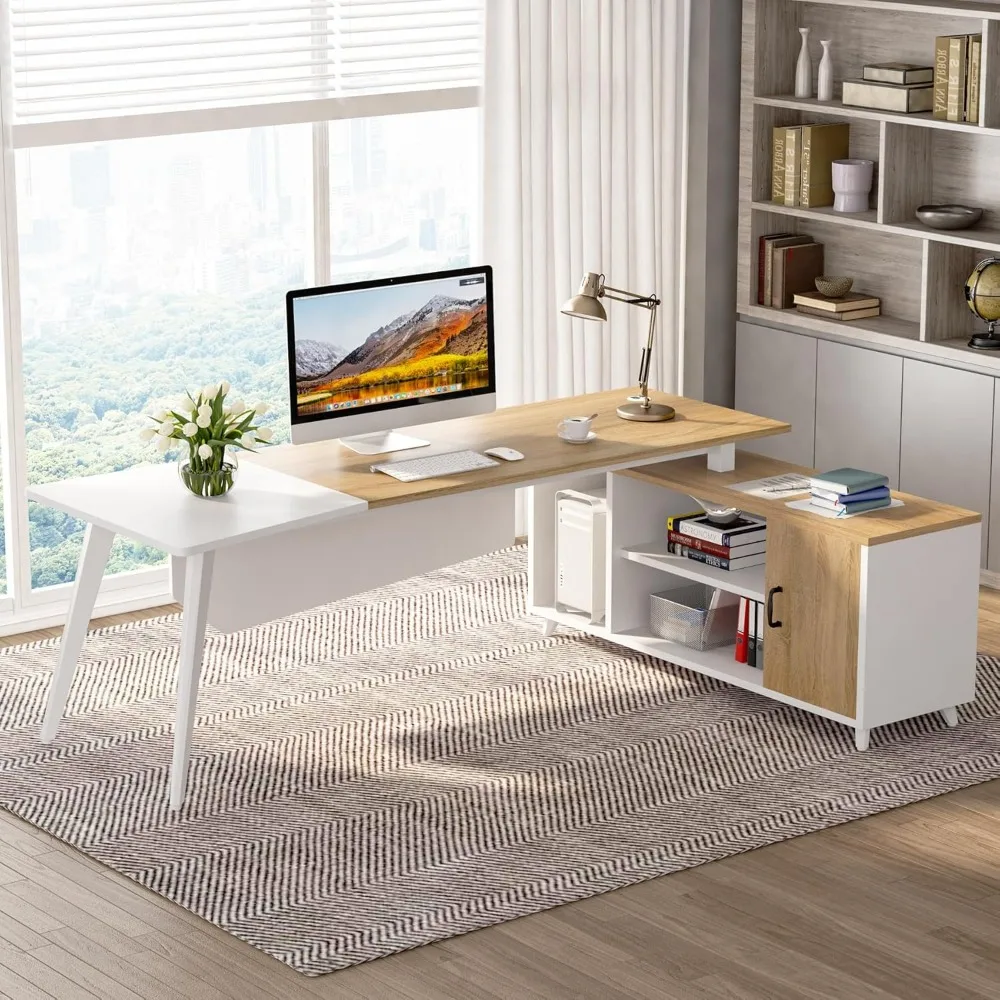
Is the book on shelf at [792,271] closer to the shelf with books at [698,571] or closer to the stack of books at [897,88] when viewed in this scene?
the stack of books at [897,88]

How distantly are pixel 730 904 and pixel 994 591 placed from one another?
8.01 ft

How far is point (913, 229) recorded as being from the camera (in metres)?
6.08

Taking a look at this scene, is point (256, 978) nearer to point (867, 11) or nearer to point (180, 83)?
point (180, 83)

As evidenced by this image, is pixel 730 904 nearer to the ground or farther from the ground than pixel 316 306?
nearer to the ground

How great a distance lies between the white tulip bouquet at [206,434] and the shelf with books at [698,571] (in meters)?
1.24

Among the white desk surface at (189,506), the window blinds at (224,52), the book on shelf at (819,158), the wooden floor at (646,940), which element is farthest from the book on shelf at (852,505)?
the window blinds at (224,52)

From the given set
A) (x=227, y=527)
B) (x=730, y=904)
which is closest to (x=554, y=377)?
(x=227, y=527)

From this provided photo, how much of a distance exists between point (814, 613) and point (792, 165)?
91.6 inches

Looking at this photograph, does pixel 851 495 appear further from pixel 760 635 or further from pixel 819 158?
pixel 819 158

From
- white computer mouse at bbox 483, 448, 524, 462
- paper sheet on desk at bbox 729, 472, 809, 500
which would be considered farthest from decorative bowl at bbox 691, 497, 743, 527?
white computer mouse at bbox 483, 448, 524, 462

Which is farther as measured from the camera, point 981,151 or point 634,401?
point 981,151

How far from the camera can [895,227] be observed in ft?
20.1

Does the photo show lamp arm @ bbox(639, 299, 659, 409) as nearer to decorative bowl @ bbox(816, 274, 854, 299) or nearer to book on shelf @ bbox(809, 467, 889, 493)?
book on shelf @ bbox(809, 467, 889, 493)

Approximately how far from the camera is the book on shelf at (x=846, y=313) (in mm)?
6461
